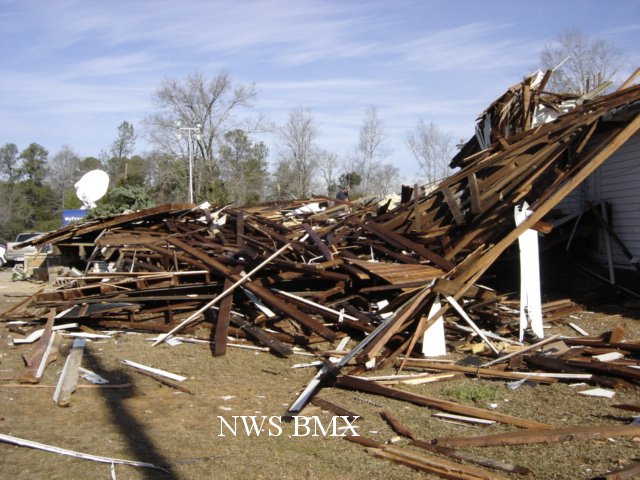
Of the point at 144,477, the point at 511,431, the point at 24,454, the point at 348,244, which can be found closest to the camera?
the point at 144,477

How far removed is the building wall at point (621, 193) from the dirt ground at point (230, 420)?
5300 millimetres

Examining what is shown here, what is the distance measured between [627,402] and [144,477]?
4476 mm

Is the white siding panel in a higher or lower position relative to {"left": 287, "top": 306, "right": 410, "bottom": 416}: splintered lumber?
higher

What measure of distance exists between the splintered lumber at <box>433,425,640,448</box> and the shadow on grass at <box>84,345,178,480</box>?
2.18m

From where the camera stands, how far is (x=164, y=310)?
30.3 feet

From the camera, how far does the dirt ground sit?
4254 mm

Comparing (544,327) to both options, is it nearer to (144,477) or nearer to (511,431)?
(511,431)

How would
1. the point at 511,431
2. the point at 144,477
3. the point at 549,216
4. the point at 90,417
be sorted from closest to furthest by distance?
the point at 144,477
the point at 511,431
the point at 90,417
the point at 549,216

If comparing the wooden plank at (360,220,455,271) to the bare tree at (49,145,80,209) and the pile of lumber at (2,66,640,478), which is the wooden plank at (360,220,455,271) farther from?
the bare tree at (49,145,80,209)

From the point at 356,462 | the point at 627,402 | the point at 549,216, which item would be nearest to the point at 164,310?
the point at 356,462

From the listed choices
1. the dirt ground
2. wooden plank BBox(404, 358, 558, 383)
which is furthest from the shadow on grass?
wooden plank BBox(404, 358, 558, 383)

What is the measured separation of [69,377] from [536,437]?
16.2ft

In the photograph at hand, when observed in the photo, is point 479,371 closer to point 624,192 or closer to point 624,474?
point 624,474

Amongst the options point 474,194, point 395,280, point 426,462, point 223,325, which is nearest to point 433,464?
point 426,462
